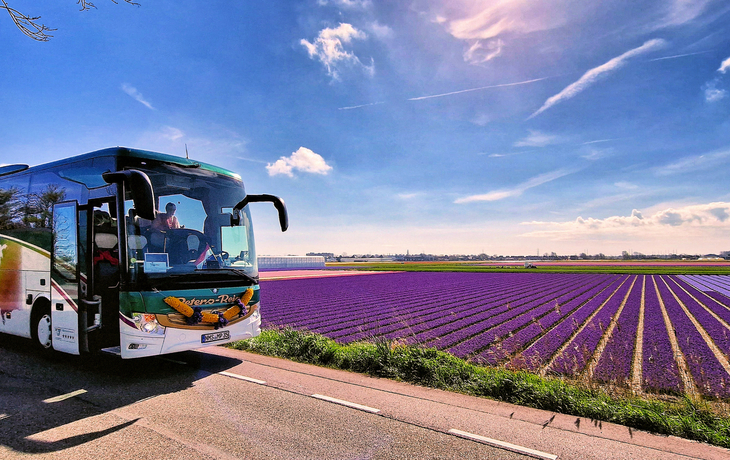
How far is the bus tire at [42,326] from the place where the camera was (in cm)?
755

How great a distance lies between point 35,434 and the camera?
4.56m

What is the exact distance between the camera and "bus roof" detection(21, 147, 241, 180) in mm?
6535

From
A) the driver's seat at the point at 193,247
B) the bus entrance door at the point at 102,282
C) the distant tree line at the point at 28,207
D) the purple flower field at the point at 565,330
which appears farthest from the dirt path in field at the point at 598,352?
the distant tree line at the point at 28,207

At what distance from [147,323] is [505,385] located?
5.45 metres

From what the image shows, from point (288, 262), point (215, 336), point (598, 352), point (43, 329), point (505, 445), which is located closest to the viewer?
point (505, 445)

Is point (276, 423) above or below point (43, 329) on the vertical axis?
below

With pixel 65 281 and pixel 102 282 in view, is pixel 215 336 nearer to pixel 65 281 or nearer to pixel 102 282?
pixel 102 282

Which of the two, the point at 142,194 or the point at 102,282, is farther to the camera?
the point at 102,282

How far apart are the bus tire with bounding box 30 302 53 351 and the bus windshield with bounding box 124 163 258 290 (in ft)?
9.23

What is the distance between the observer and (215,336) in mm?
6973

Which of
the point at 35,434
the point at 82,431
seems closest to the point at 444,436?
the point at 82,431

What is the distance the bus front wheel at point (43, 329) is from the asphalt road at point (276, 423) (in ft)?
1.99

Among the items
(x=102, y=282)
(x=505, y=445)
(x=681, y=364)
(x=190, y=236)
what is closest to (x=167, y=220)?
(x=190, y=236)

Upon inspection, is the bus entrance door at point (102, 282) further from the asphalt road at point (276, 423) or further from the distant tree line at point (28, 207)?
the distant tree line at point (28, 207)
